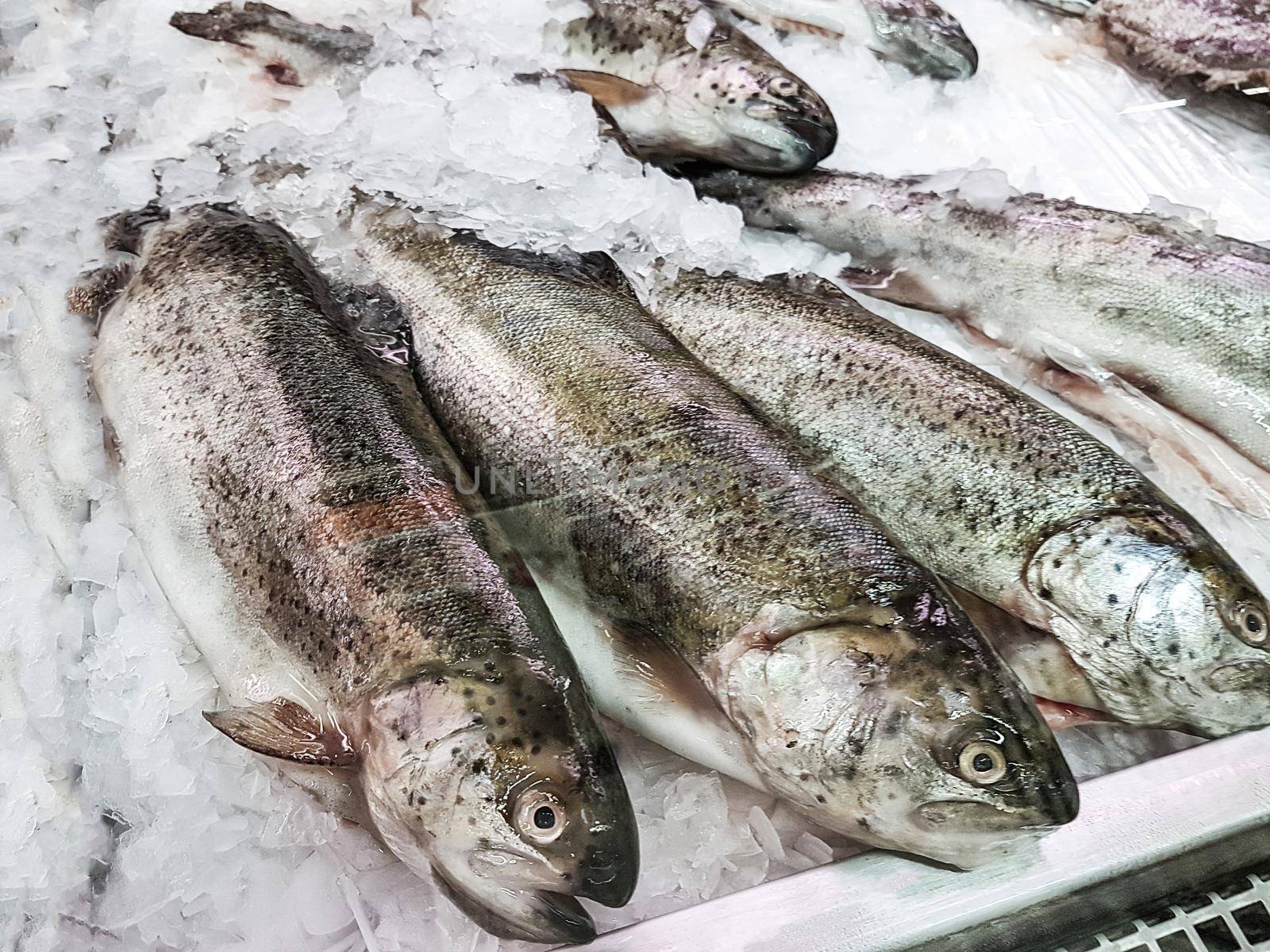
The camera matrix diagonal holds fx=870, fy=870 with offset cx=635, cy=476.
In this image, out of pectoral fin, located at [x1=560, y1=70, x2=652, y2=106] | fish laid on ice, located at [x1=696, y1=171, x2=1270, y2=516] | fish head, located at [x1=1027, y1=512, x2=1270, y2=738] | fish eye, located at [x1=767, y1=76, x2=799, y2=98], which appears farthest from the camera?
pectoral fin, located at [x1=560, y1=70, x2=652, y2=106]

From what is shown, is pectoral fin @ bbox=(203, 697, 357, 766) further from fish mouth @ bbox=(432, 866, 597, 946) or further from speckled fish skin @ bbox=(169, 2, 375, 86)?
speckled fish skin @ bbox=(169, 2, 375, 86)

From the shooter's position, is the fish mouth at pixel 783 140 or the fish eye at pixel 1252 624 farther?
the fish mouth at pixel 783 140

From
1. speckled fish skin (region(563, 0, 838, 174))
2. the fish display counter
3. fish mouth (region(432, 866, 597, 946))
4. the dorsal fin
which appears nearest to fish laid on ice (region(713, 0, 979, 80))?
speckled fish skin (region(563, 0, 838, 174))

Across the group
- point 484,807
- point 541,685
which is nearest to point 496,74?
point 541,685

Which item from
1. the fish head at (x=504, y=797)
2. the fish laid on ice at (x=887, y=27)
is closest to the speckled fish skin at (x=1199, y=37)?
the fish laid on ice at (x=887, y=27)

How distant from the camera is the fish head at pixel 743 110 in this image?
2090 mm

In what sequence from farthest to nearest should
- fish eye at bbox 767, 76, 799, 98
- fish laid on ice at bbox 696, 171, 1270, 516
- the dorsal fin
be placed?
fish eye at bbox 767, 76, 799, 98, fish laid on ice at bbox 696, 171, 1270, 516, the dorsal fin

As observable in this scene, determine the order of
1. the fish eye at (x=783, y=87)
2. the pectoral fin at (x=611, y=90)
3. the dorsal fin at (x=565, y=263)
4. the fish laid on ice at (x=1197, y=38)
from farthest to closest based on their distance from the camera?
1. the fish laid on ice at (x=1197, y=38)
2. the pectoral fin at (x=611, y=90)
3. the fish eye at (x=783, y=87)
4. the dorsal fin at (x=565, y=263)

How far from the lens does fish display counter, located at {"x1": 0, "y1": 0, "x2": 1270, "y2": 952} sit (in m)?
1.14

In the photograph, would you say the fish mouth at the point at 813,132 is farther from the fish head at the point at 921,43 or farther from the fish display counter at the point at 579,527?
the fish head at the point at 921,43

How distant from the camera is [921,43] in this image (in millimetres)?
2576

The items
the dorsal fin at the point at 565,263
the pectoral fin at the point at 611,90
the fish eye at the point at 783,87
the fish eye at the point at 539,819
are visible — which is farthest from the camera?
the pectoral fin at the point at 611,90

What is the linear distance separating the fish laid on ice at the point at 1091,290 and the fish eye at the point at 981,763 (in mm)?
1010

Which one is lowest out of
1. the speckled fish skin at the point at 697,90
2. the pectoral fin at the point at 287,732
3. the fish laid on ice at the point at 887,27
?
the pectoral fin at the point at 287,732
